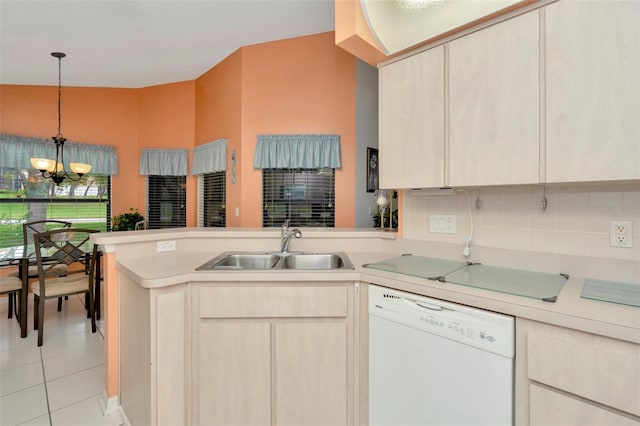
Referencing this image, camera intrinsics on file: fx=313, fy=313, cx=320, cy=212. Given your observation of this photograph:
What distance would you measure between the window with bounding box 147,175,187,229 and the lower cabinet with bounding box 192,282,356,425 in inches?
141

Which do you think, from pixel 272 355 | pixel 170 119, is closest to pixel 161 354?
pixel 272 355

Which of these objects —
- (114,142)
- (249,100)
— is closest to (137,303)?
(249,100)

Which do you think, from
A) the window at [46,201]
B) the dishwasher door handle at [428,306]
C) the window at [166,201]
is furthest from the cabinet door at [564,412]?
the window at [46,201]

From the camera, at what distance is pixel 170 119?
15.6ft

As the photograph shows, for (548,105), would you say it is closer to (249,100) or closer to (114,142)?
(249,100)

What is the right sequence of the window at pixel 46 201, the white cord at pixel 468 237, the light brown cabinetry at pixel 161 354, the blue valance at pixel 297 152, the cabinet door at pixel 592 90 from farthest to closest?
1. the window at pixel 46 201
2. the blue valance at pixel 297 152
3. the white cord at pixel 468 237
4. the light brown cabinetry at pixel 161 354
5. the cabinet door at pixel 592 90

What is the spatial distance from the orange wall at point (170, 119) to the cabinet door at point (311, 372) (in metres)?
3.64

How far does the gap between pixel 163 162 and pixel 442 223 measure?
427 cm

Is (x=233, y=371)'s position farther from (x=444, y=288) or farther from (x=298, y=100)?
(x=298, y=100)

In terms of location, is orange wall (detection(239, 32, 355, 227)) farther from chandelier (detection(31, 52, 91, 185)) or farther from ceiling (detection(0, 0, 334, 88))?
chandelier (detection(31, 52, 91, 185))

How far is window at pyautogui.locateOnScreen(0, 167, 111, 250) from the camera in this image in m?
4.09

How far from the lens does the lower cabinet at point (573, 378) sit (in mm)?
914

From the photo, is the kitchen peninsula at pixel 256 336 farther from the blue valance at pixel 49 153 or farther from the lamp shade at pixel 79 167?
the blue valance at pixel 49 153

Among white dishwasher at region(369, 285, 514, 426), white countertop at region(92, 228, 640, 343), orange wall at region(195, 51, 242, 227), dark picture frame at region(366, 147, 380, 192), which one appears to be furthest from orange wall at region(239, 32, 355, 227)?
white dishwasher at region(369, 285, 514, 426)
